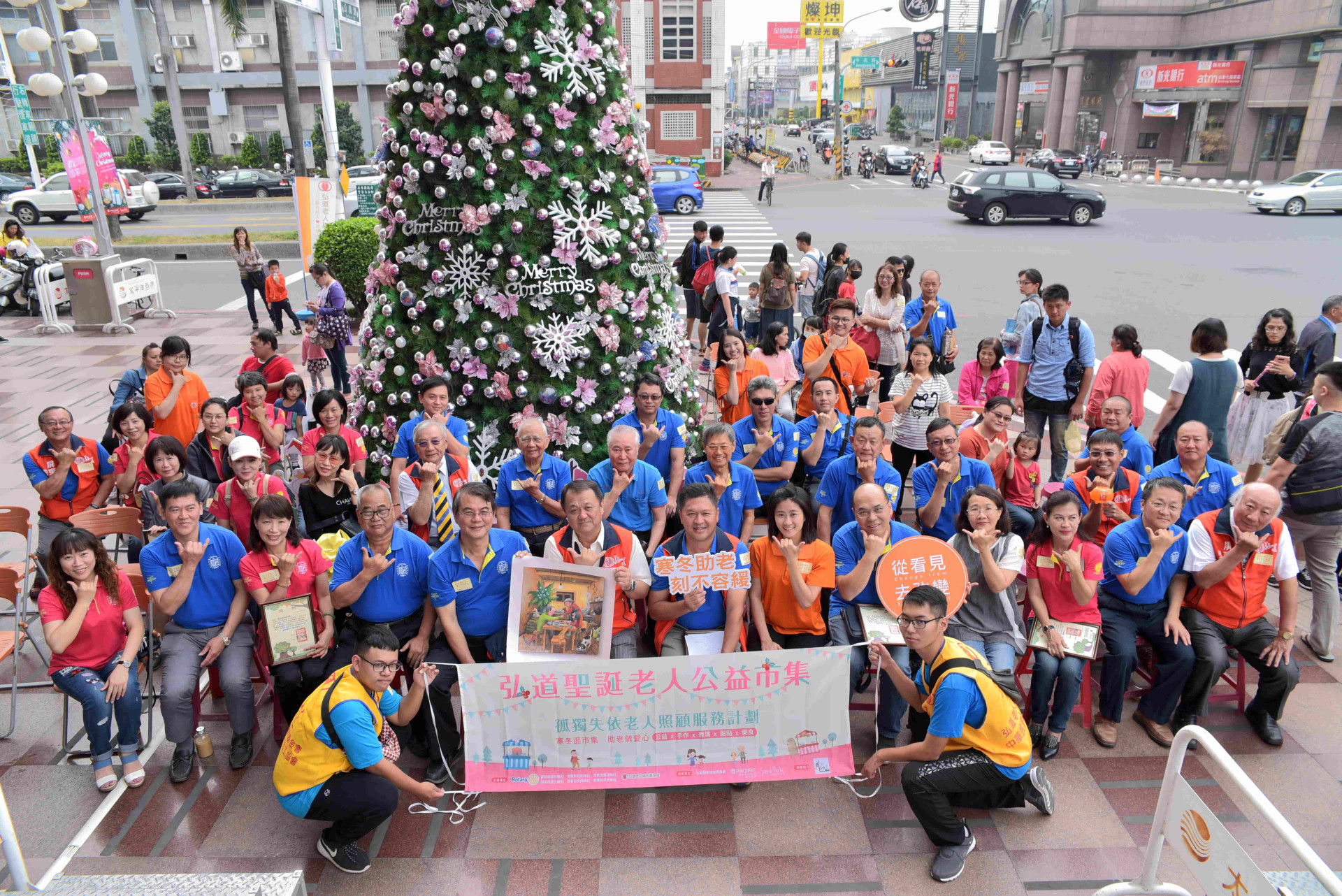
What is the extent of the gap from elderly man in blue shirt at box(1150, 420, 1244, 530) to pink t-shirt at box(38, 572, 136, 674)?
5735 mm

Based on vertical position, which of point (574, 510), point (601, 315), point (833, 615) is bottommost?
point (833, 615)

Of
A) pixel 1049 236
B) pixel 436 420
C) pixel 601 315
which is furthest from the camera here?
pixel 1049 236

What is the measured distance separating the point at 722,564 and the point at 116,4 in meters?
49.4

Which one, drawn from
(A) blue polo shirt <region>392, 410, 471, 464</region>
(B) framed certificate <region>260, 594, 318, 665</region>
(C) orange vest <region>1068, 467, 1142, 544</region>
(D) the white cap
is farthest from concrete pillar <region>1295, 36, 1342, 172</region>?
(B) framed certificate <region>260, 594, 318, 665</region>

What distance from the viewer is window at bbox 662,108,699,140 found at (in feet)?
125

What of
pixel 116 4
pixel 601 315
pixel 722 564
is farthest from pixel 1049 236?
pixel 116 4

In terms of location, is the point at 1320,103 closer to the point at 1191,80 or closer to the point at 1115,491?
the point at 1191,80

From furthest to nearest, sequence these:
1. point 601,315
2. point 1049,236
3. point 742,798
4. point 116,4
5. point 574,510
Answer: point 116,4 < point 1049,236 < point 601,315 < point 574,510 < point 742,798

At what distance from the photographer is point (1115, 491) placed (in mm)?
5277

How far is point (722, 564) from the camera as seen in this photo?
14.3ft

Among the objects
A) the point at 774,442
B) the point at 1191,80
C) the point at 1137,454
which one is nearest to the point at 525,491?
the point at 774,442

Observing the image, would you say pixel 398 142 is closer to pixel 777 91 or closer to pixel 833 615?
pixel 833 615

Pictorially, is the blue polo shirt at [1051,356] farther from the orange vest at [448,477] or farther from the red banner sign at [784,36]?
the red banner sign at [784,36]

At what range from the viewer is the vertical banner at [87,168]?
1427 centimetres
